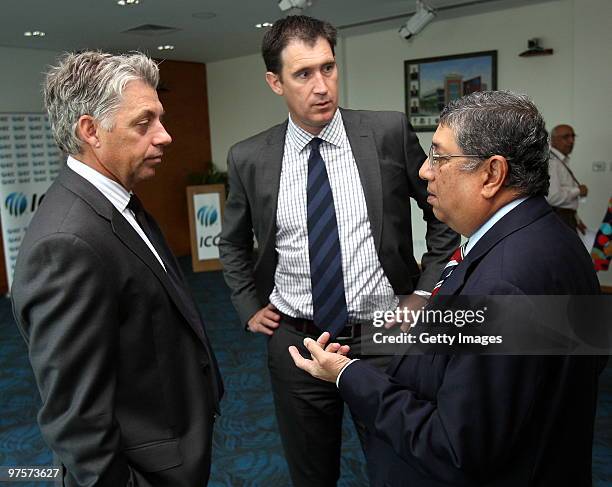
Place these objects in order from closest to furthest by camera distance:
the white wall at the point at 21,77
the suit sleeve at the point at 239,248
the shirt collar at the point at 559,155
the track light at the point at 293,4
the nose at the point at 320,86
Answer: the nose at the point at 320,86 < the suit sleeve at the point at 239,248 < the track light at the point at 293,4 < the shirt collar at the point at 559,155 < the white wall at the point at 21,77

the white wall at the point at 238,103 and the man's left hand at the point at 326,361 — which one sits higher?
the white wall at the point at 238,103

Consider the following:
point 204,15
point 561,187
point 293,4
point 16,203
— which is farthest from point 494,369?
point 16,203

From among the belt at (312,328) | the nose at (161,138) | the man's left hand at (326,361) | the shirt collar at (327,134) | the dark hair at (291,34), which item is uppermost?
the dark hair at (291,34)

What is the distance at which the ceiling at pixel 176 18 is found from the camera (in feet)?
16.7

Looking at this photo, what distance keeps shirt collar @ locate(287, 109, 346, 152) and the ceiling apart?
3718mm

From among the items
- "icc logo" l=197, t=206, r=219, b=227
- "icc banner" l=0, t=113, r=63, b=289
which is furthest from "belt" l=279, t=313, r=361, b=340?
"icc logo" l=197, t=206, r=219, b=227

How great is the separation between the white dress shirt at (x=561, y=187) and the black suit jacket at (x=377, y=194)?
370 cm

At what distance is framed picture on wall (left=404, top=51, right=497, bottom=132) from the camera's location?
6.16m

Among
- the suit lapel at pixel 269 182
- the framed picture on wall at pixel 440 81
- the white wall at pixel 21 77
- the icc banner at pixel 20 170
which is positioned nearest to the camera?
→ the suit lapel at pixel 269 182

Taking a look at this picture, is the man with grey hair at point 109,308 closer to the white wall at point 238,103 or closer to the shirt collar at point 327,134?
the shirt collar at point 327,134

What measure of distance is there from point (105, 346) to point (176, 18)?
5.17m

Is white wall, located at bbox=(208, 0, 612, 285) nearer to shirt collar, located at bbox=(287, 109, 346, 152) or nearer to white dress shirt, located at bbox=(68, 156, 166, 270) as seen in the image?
shirt collar, located at bbox=(287, 109, 346, 152)

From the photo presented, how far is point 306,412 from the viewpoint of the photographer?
1.84 metres

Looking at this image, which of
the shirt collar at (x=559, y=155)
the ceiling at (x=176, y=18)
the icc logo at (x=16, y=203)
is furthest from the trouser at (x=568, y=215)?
the icc logo at (x=16, y=203)
